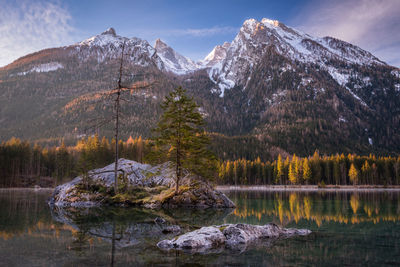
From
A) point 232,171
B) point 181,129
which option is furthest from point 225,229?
point 232,171

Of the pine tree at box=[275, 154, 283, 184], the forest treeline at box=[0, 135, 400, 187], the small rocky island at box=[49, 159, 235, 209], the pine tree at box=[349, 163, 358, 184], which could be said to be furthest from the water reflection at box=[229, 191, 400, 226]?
the pine tree at box=[275, 154, 283, 184]

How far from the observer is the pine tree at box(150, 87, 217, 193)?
30.8 meters

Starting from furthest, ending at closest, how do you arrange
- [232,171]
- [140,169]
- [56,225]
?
[232,171] < [140,169] < [56,225]

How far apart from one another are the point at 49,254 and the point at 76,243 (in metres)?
1.97

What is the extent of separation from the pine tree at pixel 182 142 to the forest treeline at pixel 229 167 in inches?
Answer: 2416

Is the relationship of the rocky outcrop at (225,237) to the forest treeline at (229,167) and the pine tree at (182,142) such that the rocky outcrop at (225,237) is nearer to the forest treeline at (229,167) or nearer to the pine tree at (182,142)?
the pine tree at (182,142)

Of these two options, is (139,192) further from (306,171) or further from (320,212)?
(306,171)

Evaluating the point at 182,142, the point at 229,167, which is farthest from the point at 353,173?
the point at 182,142

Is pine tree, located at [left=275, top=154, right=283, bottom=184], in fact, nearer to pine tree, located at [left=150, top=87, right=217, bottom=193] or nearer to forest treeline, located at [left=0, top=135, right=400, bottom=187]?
forest treeline, located at [left=0, top=135, right=400, bottom=187]

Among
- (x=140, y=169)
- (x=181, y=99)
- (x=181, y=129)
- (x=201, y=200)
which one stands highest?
(x=181, y=99)

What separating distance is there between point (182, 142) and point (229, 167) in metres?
116

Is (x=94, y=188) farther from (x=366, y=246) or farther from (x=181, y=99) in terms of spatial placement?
(x=366, y=246)

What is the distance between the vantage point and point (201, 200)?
32.3 metres

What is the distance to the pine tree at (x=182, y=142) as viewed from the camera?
30750 millimetres
